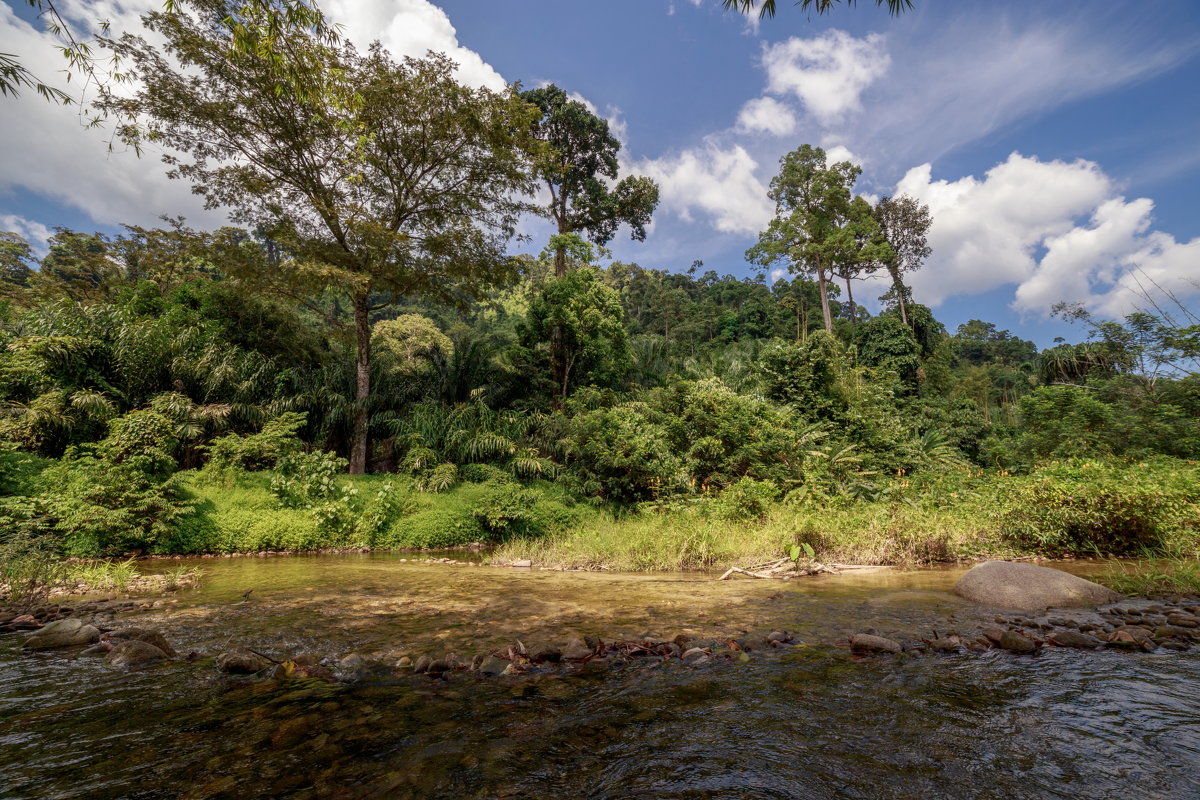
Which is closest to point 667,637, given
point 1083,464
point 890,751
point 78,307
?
point 890,751

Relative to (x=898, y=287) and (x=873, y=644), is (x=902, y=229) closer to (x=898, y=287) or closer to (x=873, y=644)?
(x=898, y=287)

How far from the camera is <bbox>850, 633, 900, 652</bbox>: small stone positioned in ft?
12.4

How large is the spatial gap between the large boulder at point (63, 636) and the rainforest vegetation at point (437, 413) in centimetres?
251

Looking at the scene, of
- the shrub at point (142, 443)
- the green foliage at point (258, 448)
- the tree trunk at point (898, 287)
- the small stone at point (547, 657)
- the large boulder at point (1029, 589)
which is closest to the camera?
the small stone at point (547, 657)

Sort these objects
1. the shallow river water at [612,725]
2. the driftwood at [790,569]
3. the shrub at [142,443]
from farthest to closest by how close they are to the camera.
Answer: the shrub at [142,443]
the driftwood at [790,569]
the shallow river water at [612,725]

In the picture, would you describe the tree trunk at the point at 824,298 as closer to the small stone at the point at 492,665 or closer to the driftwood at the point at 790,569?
Result: the driftwood at the point at 790,569

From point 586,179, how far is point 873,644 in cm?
2442

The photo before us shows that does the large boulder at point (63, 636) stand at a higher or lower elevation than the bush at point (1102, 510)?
lower

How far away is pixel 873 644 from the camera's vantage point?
149 inches

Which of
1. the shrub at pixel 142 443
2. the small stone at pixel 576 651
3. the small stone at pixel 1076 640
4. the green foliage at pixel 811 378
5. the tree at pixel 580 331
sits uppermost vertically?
the tree at pixel 580 331

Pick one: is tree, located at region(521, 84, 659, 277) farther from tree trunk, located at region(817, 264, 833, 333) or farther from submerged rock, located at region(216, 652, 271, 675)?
submerged rock, located at region(216, 652, 271, 675)

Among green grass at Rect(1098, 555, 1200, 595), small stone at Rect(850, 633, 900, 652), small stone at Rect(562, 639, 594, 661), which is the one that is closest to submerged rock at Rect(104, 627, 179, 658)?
small stone at Rect(562, 639, 594, 661)

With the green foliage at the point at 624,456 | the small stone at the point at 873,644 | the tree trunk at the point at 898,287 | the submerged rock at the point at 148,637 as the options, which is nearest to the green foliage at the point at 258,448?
the green foliage at the point at 624,456

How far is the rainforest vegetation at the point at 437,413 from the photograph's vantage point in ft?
28.9
